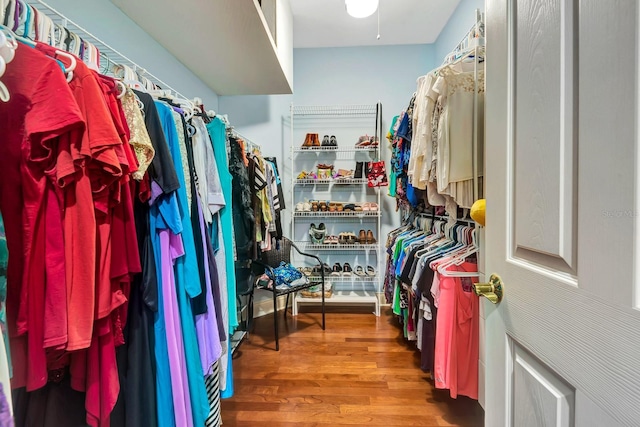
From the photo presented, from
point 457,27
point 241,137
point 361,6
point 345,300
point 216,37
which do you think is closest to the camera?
point 216,37

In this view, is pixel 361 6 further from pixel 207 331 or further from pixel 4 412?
pixel 4 412

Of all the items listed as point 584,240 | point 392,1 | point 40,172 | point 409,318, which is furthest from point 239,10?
point 409,318

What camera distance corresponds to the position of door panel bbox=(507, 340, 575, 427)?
48 cm

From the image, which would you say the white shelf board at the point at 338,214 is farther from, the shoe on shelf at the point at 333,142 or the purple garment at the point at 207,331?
the purple garment at the point at 207,331

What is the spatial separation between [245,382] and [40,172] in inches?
65.0

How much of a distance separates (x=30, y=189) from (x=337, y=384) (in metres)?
1.77

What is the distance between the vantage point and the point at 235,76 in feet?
7.11

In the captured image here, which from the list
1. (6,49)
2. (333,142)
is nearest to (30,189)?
(6,49)

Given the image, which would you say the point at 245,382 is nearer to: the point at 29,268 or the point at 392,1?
the point at 29,268

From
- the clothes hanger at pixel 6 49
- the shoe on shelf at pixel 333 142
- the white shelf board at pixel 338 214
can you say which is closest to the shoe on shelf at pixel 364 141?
the shoe on shelf at pixel 333 142

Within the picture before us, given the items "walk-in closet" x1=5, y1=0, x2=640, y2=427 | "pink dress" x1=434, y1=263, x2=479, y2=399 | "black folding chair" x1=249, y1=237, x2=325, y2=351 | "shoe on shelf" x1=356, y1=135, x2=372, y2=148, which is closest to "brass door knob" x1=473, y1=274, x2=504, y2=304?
"walk-in closet" x1=5, y1=0, x2=640, y2=427

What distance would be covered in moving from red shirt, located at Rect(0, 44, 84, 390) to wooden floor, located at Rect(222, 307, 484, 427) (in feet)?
3.98

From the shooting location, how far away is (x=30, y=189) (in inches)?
23.1

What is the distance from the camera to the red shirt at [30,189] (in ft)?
1.89
